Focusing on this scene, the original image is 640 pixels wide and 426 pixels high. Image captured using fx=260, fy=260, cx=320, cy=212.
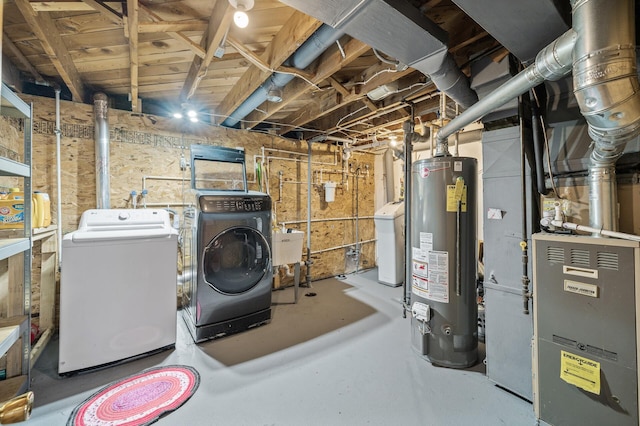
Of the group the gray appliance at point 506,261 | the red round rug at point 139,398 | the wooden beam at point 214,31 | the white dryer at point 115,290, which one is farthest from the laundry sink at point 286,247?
the gray appliance at point 506,261

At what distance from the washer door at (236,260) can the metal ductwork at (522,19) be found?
2.32 m

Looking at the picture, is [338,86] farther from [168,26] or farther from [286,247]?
[286,247]

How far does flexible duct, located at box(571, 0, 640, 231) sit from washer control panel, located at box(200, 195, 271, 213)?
2.37m

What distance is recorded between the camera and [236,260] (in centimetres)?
266

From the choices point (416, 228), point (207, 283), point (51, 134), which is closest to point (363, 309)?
point (416, 228)

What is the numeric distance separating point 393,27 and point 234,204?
6.23ft

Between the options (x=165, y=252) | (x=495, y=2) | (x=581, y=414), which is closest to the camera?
(x=495, y=2)

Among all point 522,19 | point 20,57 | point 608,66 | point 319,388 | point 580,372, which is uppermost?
point 20,57

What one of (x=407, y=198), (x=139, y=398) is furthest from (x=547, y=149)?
(x=139, y=398)

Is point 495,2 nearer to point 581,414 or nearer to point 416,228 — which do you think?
point 416,228

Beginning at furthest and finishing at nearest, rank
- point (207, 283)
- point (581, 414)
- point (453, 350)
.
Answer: point (207, 283) < point (453, 350) < point (581, 414)

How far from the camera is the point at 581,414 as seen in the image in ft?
4.41

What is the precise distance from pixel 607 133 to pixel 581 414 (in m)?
1.41

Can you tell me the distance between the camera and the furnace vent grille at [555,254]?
141cm
